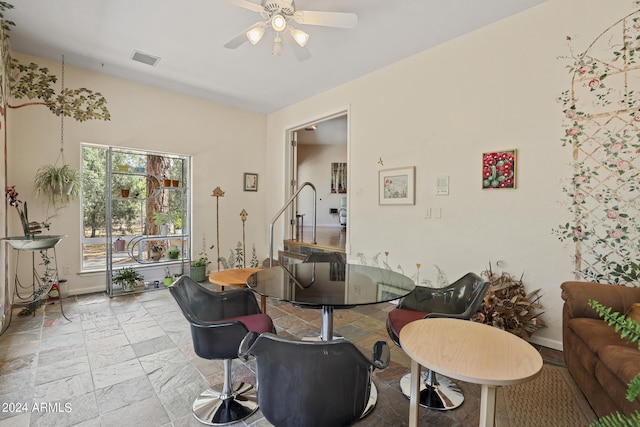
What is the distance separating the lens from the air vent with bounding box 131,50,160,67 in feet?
11.5

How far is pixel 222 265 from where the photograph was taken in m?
5.29

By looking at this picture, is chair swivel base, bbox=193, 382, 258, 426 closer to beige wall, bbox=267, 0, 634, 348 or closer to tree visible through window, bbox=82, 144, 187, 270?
beige wall, bbox=267, 0, 634, 348

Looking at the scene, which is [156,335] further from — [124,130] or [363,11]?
[363,11]

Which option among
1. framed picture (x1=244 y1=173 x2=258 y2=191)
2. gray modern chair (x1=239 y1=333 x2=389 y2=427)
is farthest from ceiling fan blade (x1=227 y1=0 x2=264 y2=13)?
framed picture (x1=244 y1=173 x2=258 y2=191)

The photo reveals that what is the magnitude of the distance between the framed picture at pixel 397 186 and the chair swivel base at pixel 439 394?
1.97 m

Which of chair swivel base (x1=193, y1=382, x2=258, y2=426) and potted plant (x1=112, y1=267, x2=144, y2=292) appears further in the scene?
potted plant (x1=112, y1=267, x2=144, y2=292)

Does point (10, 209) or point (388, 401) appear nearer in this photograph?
point (388, 401)

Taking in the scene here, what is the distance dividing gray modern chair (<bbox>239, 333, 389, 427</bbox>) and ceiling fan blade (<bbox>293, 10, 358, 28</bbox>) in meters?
2.31

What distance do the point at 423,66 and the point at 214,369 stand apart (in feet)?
12.3

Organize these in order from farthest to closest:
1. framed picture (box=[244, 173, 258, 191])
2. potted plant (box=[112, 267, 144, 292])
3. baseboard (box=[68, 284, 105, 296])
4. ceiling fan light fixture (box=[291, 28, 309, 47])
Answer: framed picture (box=[244, 173, 258, 191]) → potted plant (box=[112, 267, 144, 292]) → baseboard (box=[68, 284, 105, 296]) → ceiling fan light fixture (box=[291, 28, 309, 47])

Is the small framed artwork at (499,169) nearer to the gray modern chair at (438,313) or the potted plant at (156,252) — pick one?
the gray modern chair at (438,313)

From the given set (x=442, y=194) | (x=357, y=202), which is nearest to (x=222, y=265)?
(x=357, y=202)

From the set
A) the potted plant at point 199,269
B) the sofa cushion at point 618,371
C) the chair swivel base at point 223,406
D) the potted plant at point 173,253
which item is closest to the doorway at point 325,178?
the potted plant at point 199,269

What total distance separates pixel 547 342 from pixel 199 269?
459cm
